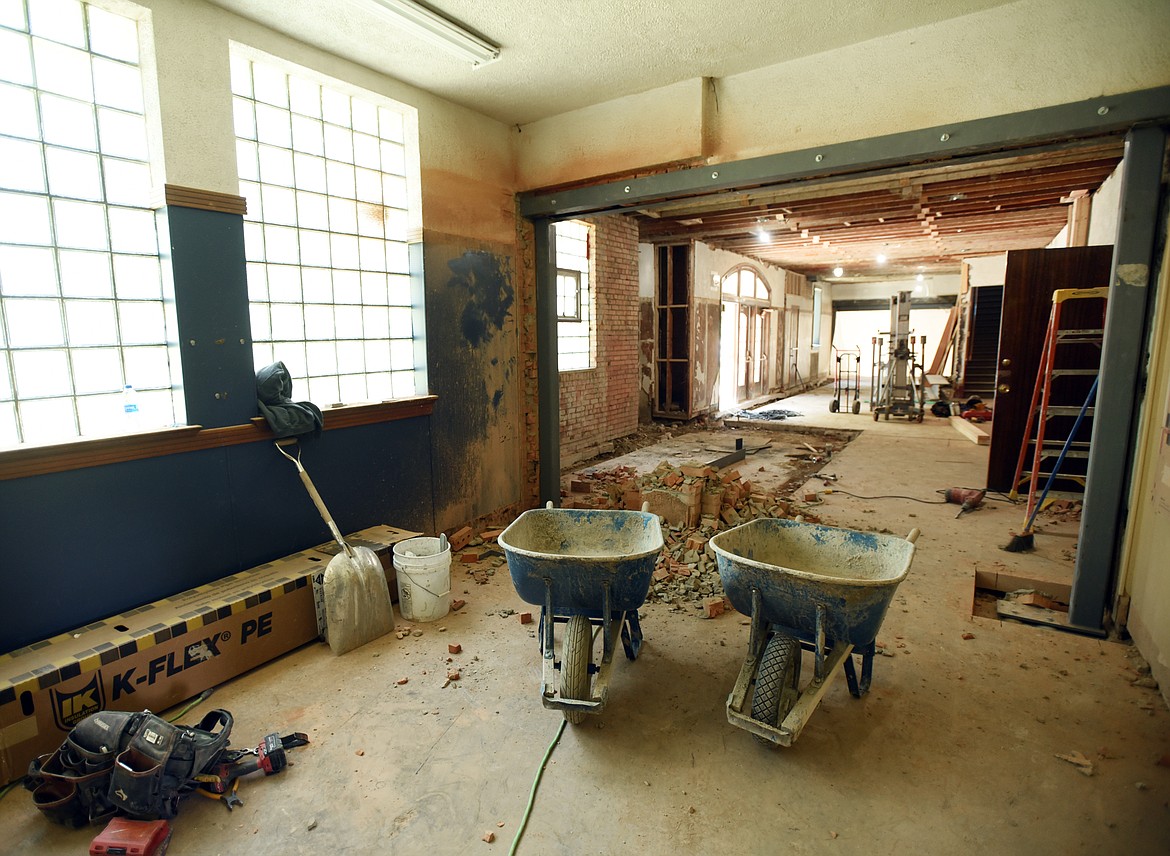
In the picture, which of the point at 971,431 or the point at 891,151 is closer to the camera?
the point at 891,151

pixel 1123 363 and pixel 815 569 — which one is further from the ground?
pixel 1123 363

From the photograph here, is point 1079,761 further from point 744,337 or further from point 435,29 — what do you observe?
point 744,337

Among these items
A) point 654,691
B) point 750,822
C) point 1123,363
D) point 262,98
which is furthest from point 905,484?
point 262,98

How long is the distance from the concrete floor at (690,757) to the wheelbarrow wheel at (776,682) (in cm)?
22

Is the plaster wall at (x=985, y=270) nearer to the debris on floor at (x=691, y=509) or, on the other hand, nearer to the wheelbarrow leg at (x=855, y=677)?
the debris on floor at (x=691, y=509)

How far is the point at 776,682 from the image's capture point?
2.44 meters

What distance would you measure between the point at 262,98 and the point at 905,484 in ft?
22.6

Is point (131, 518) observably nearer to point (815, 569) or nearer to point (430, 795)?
point (430, 795)

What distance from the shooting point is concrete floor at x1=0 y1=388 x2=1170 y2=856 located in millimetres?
2121

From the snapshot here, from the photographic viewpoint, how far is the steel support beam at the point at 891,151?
3035 millimetres

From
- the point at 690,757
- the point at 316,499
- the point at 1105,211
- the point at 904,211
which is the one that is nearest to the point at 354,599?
the point at 316,499

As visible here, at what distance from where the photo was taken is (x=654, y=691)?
2.97m

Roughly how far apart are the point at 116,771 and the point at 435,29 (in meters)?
3.75

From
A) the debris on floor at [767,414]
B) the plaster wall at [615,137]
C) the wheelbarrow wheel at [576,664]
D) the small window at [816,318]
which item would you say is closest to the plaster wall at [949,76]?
the plaster wall at [615,137]
